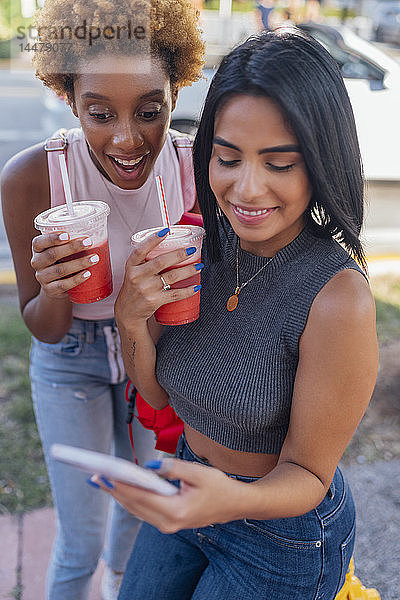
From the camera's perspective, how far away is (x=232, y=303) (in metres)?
1.81

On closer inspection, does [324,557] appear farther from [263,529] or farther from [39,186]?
[39,186]

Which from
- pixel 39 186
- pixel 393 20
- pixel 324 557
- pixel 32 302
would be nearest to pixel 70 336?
pixel 32 302

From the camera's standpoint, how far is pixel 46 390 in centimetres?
230

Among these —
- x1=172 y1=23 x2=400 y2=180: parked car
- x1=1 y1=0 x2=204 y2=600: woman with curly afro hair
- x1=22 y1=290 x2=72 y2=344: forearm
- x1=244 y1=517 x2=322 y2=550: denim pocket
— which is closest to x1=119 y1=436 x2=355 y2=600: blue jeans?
x1=244 y1=517 x2=322 y2=550: denim pocket

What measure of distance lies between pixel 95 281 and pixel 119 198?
0.40 metres

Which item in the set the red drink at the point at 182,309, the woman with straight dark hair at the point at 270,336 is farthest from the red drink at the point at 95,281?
the red drink at the point at 182,309

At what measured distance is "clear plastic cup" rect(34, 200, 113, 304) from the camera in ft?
5.69

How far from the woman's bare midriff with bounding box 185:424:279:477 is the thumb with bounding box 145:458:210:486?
585mm

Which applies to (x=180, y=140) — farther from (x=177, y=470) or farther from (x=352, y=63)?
(x=352, y=63)

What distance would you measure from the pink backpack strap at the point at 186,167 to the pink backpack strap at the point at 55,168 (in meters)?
0.41

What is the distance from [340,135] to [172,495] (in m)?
0.95

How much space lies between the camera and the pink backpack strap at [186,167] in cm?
Answer: 221

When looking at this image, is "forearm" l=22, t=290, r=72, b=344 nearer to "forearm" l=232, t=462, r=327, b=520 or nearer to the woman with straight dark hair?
the woman with straight dark hair

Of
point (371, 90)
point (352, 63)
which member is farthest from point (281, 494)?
point (352, 63)
